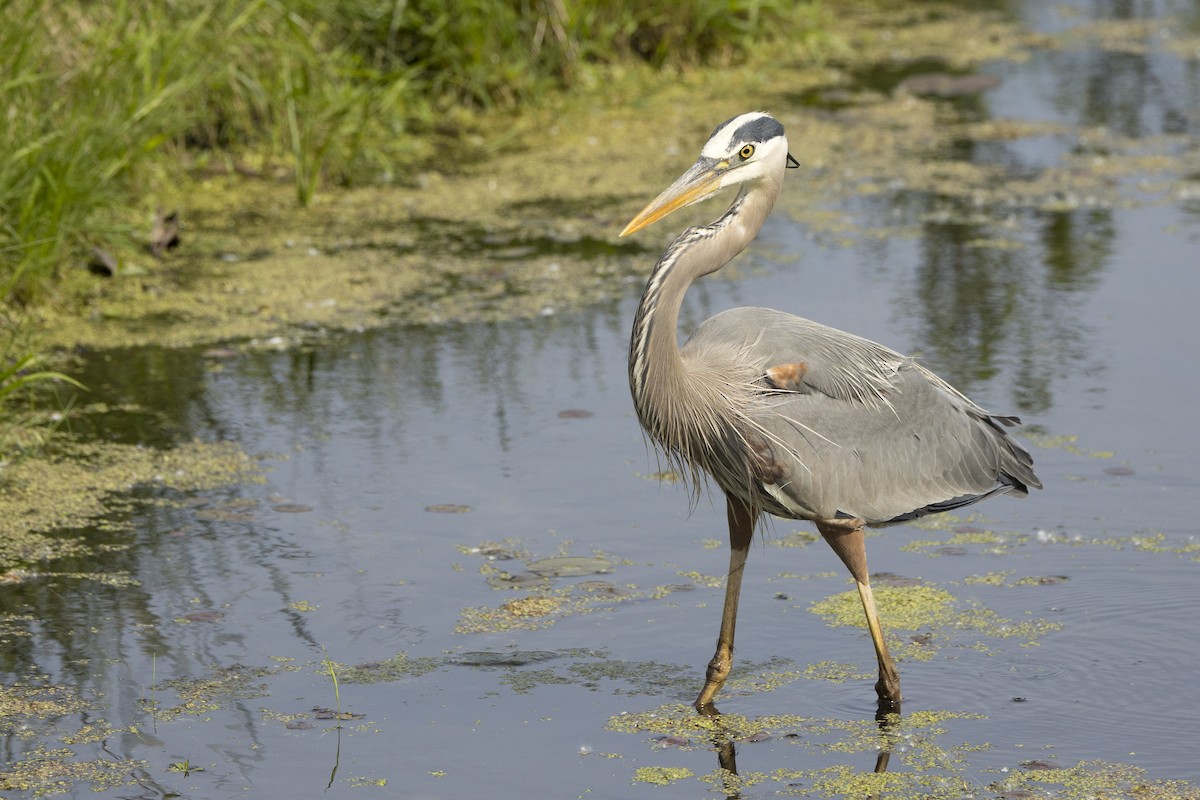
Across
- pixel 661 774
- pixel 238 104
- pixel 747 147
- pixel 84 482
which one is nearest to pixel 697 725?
pixel 661 774

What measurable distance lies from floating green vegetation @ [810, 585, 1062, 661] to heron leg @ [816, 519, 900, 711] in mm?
322

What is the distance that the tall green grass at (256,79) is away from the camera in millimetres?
7367

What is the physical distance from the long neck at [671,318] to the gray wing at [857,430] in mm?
218

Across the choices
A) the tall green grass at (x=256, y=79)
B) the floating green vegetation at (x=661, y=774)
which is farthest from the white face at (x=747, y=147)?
the tall green grass at (x=256, y=79)

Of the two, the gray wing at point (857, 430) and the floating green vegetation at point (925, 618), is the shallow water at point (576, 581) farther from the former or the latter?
the gray wing at point (857, 430)

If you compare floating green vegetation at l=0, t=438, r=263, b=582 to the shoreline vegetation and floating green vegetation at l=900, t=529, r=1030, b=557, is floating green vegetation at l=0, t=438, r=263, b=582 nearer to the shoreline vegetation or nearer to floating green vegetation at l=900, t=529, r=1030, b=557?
the shoreline vegetation

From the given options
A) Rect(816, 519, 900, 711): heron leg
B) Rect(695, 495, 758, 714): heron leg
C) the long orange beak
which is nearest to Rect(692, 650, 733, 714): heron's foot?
Rect(695, 495, 758, 714): heron leg

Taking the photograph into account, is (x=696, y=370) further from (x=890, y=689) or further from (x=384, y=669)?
(x=384, y=669)

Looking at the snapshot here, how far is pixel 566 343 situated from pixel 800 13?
580 cm

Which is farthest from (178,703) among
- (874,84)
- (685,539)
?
(874,84)

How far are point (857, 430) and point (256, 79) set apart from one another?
565cm

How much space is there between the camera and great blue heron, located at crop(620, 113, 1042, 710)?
14.8ft

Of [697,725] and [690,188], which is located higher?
[690,188]

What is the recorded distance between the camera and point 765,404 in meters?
4.59
